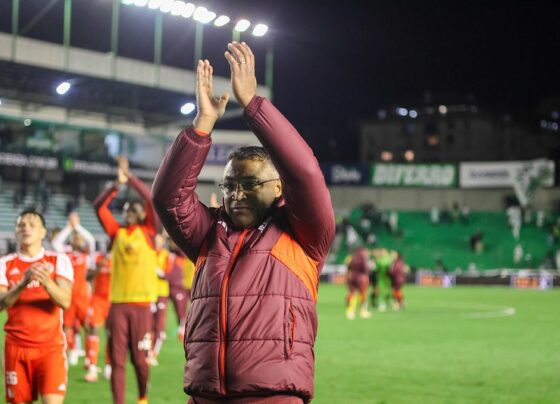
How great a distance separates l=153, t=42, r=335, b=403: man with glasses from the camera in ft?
12.1

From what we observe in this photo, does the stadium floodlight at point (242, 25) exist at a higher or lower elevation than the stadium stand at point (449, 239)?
higher

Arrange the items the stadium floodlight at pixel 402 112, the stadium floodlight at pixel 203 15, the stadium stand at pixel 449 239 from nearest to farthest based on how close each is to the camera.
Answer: the stadium floodlight at pixel 203 15 → the stadium stand at pixel 449 239 → the stadium floodlight at pixel 402 112

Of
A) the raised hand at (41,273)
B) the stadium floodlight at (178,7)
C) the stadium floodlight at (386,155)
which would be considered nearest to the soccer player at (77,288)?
the raised hand at (41,273)

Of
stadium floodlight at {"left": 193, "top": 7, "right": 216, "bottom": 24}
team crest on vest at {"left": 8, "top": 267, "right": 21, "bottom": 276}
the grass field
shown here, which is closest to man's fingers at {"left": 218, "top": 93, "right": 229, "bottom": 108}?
team crest on vest at {"left": 8, "top": 267, "right": 21, "bottom": 276}

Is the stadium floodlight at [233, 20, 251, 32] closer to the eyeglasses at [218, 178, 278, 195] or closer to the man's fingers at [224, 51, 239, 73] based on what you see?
the eyeglasses at [218, 178, 278, 195]

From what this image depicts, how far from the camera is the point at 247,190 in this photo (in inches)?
157

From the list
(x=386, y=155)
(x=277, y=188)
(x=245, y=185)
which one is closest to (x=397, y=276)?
(x=277, y=188)

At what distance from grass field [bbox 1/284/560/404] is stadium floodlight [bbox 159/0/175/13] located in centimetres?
1738

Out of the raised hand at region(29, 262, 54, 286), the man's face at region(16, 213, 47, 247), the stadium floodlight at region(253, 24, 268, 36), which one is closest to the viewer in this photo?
the raised hand at region(29, 262, 54, 286)

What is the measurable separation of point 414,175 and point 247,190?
5783 centimetres

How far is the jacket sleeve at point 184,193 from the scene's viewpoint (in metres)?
3.86

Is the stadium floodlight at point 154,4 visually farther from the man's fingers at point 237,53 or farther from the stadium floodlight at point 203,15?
the man's fingers at point 237,53

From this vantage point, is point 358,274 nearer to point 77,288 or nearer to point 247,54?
point 77,288

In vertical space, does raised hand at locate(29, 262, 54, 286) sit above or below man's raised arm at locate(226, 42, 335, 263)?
below
